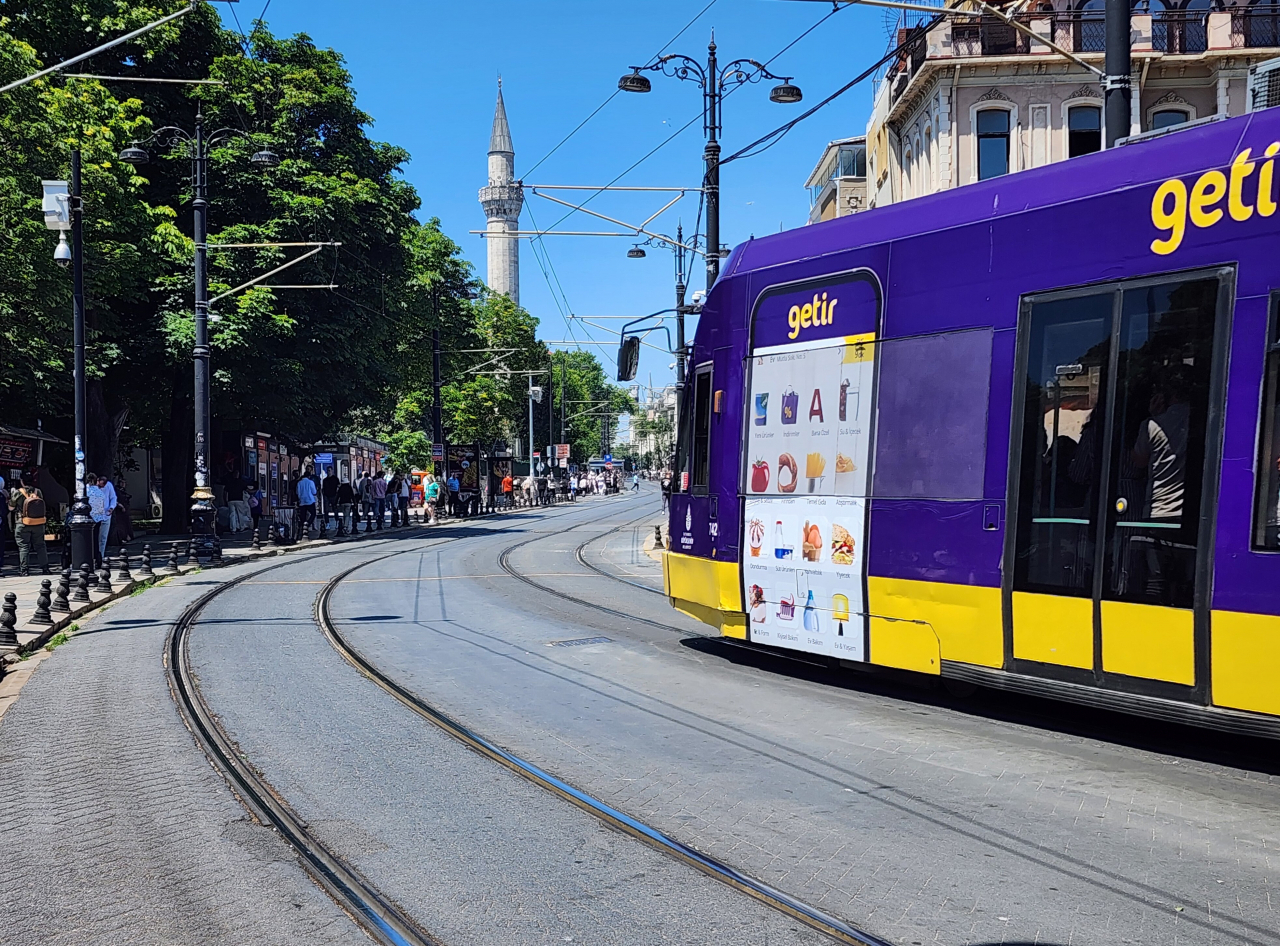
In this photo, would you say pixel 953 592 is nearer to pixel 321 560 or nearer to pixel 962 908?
pixel 962 908

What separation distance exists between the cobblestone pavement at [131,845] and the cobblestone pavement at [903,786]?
174 centimetres

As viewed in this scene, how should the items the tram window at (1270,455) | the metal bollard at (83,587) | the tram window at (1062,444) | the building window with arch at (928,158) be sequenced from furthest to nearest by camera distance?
the building window with arch at (928,158), the metal bollard at (83,587), the tram window at (1062,444), the tram window at (1270,455)

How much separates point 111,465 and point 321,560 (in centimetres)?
1065

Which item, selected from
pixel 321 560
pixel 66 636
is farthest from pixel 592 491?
pixel 66 636

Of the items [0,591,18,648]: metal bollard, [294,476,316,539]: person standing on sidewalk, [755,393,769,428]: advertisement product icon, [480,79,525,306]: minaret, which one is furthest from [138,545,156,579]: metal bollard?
[480,79,525,306]: minaret

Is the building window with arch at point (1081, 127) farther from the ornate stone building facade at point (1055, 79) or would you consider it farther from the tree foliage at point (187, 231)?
the tree foliage at point (187, 231)

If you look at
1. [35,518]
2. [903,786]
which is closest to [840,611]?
[903,786]

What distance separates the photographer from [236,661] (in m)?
10.8

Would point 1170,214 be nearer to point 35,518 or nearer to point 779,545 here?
point 779,545

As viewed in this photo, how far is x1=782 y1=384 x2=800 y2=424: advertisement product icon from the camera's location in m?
9.38

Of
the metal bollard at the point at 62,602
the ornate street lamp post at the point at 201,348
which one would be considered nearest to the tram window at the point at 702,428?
the metal bollard at the point at 62,602

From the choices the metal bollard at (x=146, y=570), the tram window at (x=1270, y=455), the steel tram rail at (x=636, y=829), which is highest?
the tram window at (x=1270, y=455)

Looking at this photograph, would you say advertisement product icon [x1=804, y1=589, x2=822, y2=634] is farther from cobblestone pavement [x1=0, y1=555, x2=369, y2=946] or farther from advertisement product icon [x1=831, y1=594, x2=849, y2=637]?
cobblestone pavement [x1=0, y1=555, x2=369, y2=946]

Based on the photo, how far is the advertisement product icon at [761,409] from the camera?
9711 mm
